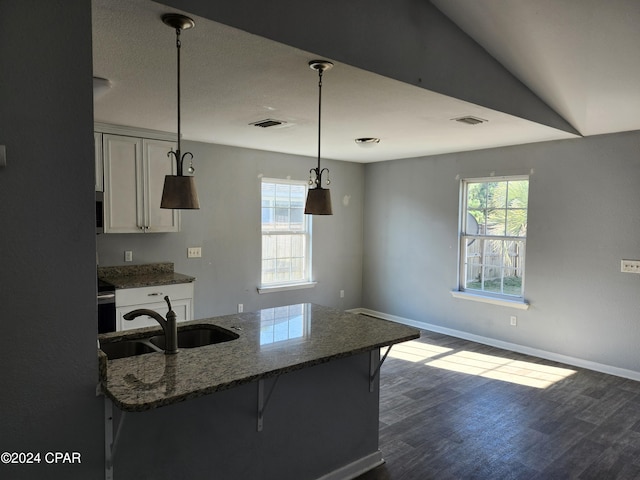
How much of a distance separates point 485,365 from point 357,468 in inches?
94.9

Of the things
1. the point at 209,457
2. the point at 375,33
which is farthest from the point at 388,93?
the point at 209,457

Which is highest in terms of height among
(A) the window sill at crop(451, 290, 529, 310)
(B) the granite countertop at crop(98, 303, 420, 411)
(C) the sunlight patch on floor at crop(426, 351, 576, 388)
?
(B) the granite countertop at crop(98, 303, 420, 411)

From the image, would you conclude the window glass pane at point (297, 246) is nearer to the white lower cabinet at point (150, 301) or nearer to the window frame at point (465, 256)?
the white lower cabinet at point (150, 301)

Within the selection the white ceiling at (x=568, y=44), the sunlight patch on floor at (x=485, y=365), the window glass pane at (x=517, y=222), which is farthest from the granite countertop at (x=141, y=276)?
the window glass pane at (x=517, y=222)

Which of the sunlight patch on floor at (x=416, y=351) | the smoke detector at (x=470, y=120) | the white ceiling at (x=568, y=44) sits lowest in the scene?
the sunlight patch on floor at (x=416, y=351)

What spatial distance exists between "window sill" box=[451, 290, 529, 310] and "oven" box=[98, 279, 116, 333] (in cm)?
387

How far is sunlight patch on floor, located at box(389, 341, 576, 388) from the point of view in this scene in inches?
162

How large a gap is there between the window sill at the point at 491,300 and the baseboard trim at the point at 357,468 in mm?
2897

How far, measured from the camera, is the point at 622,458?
278 centimetres

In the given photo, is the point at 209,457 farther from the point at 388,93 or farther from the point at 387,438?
the point at 388,93

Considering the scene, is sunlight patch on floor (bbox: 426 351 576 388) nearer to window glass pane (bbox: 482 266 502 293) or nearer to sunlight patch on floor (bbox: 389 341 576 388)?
sunlight patch on floor (bbox: 389 341 576 388)

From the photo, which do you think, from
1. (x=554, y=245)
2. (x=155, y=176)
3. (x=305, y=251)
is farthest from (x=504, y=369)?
(x=155, y=176)

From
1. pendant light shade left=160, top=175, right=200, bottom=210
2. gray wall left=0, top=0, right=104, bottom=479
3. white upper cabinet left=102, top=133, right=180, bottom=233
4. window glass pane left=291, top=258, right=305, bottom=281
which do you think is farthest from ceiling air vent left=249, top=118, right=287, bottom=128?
window glass pane left=291, top=258, right=305, bottom=281

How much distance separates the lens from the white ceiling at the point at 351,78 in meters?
2.13
